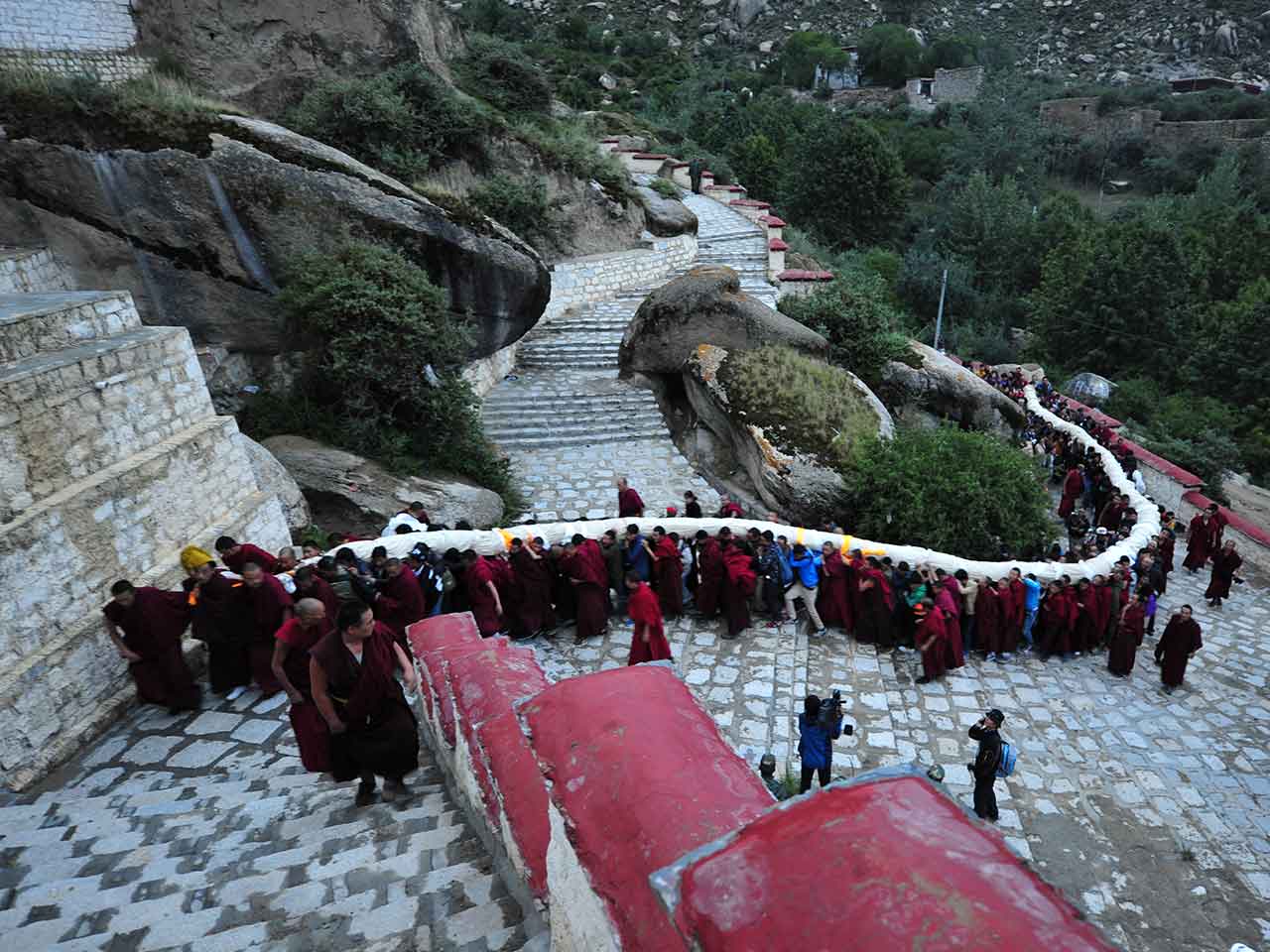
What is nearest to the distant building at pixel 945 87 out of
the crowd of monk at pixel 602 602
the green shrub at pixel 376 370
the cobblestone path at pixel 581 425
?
the cobblestone path at pixel 581 425

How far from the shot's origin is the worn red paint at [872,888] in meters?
1.40

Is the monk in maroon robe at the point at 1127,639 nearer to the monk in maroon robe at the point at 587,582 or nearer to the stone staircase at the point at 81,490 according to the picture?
the monk in maroon robe at the point at 587,582

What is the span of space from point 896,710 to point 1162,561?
6.38 meters

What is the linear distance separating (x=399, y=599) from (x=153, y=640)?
1838 mm

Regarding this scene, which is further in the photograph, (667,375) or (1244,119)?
(1244,119)

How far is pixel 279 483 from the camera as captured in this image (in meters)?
9.18

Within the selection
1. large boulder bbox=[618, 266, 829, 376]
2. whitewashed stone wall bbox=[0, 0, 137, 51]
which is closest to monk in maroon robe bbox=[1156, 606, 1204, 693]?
large boulder bbox=[618, 266, 829, 376]

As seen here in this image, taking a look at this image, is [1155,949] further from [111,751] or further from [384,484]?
[384,484]

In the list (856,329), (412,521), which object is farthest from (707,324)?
(412,521)

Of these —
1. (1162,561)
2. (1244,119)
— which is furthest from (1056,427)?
(1244,119)

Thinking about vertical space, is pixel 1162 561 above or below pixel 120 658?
below

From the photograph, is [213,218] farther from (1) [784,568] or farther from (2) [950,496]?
(2) [950,496]

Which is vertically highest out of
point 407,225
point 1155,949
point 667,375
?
point 407,225

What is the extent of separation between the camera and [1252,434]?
22.0 metres
